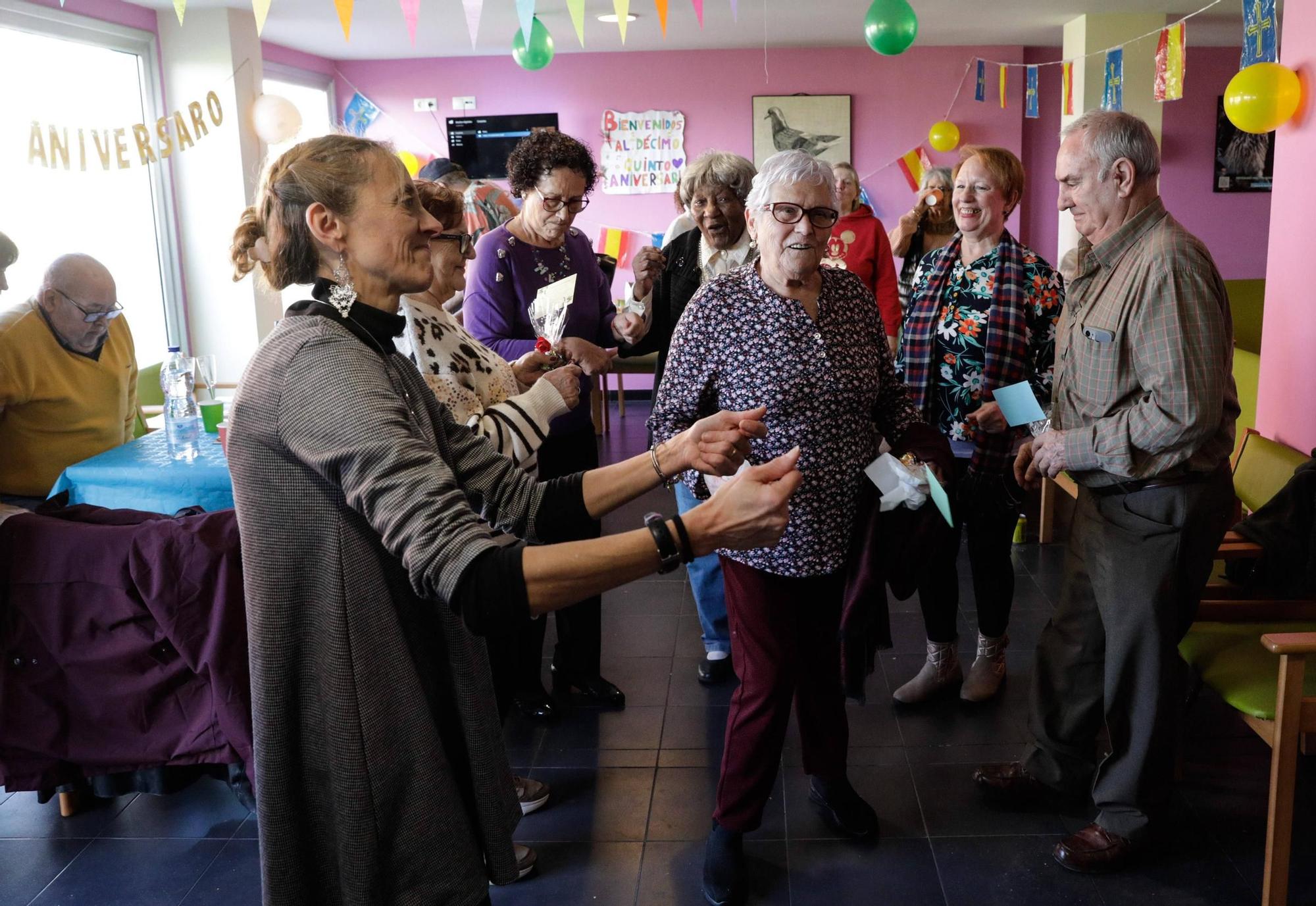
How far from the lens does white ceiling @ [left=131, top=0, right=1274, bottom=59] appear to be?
22.4 ft

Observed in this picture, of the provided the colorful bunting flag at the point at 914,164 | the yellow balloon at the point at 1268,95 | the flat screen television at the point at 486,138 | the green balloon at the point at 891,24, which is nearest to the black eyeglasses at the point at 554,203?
the yellow balloon at the point at 1268,95

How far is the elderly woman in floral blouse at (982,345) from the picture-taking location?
288 cm

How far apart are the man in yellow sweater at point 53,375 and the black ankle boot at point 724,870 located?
231 centimetres

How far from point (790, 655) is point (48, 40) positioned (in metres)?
5.74

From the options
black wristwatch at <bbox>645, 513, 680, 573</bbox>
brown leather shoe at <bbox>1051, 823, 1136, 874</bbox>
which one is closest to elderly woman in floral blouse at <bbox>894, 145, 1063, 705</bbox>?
brown leather shoe at <bbox>1051, 823, 1136, 874</bbox>

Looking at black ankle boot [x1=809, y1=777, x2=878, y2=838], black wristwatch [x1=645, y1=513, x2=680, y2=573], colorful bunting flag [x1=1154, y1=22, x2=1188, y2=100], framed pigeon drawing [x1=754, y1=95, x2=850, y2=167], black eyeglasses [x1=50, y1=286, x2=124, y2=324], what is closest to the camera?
black wristwatch [x1=645, y1=513, x2=680, y2=573]

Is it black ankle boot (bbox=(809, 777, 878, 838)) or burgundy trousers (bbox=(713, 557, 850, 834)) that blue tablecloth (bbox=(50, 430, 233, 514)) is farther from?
black ankle boot (bbox=(809, 777, 878, 838))

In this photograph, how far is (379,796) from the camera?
131 cm

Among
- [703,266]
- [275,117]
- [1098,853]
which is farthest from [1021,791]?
[275,117]

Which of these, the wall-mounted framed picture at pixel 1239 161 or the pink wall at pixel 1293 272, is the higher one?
the wall-mounted framed picture at pixel 1239 161

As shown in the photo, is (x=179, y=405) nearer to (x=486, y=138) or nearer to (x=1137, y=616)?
(x=1137, y=616)

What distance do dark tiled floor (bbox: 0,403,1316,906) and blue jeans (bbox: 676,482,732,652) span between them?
17 cm

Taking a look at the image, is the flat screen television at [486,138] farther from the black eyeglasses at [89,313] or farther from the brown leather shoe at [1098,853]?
the brown leather shoe at [1098,853]

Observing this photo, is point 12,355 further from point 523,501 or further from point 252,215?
point 523,501
